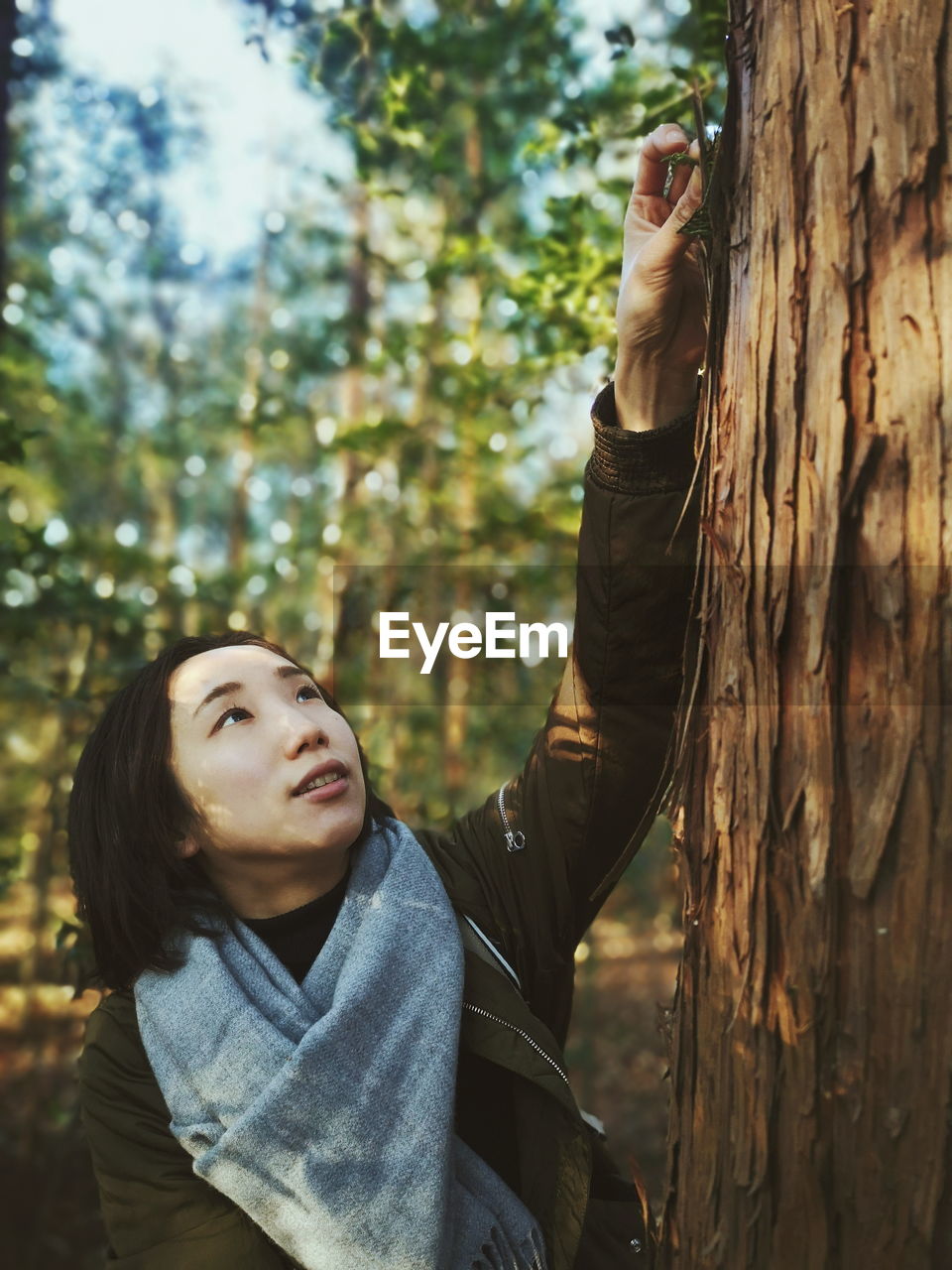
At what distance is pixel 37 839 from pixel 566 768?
6.12 m

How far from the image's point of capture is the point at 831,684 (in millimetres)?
1316

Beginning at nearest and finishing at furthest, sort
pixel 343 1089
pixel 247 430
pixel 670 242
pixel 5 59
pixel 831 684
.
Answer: pixel 831 684 < pixel 670 242 < pixel 343 1089 < pixel 5 59 < pixel 247 430

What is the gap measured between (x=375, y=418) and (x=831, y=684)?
7.80 meters

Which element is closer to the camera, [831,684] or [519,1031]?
[831,684]

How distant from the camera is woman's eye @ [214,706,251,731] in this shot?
6.42 ft

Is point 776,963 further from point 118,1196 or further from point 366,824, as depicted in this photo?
point 118,1196

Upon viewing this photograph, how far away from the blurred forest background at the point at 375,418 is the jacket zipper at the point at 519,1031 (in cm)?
77

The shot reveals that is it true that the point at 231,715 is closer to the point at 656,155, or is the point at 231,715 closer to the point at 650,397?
the point at 650,397

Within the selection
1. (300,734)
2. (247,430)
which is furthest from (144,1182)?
(247,430)

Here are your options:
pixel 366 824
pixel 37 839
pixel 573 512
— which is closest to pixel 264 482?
pixel 37 839

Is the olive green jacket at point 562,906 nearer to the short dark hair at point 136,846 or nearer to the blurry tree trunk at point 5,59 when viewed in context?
the short dark hair at point 136,846

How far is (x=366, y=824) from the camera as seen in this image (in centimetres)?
209

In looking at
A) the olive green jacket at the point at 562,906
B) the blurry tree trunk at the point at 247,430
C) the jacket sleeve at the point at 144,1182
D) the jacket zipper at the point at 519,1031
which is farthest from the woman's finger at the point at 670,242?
the blurry tree trunk at the point at 247,430

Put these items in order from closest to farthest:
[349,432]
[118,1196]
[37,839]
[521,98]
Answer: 1. [118,1196]
2. [521,98]
3. [349,432]
4. [37,839]
